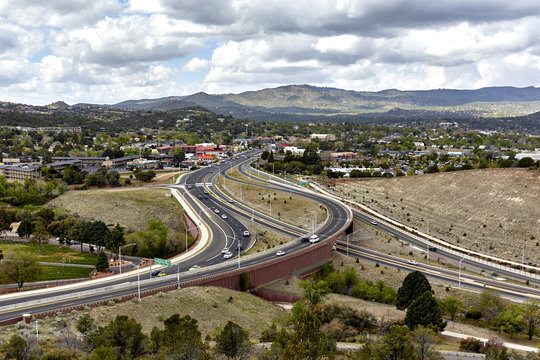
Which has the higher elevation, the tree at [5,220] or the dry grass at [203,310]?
the tree at [5,220]

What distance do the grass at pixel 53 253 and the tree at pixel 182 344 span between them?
5325cm

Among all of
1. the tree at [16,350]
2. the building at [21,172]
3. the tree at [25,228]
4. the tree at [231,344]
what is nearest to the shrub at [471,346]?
the tree at [231,344]

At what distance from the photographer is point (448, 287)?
79.9 metres

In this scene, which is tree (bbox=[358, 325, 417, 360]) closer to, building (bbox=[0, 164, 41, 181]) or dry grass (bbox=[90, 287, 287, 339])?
dry grass (bbox=[90, 287, 287, 339])

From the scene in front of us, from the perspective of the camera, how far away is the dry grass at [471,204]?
11438 cm

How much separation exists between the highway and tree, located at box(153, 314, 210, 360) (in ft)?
65.4

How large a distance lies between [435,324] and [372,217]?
243ft

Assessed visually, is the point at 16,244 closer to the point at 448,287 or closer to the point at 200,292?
the point at 200,292

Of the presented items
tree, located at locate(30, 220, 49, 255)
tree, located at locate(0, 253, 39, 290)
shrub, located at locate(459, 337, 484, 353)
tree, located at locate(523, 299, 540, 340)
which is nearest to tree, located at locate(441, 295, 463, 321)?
tree, located at locate(523, 299, 540, 340)

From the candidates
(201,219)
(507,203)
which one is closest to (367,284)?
(201,219)

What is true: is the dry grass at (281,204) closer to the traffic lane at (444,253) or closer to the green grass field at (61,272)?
the traffic lane at (444,253)

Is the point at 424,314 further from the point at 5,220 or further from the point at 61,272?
the point at 5,220

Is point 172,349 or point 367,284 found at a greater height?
point 172,349

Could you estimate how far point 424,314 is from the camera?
5744 cm
